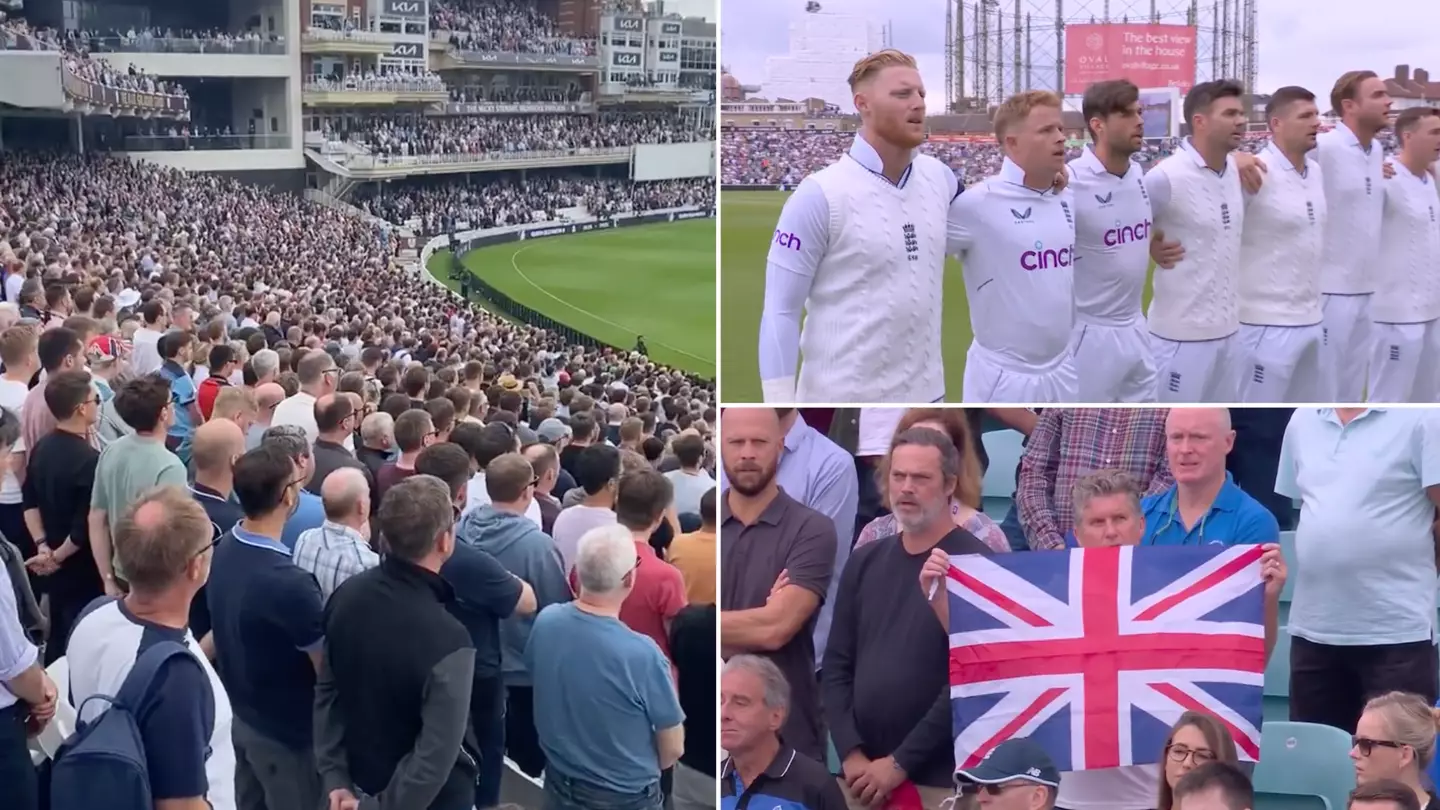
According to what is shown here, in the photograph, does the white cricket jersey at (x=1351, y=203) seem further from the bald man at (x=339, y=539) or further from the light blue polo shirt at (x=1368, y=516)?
the bald man at (x=339, y=539)

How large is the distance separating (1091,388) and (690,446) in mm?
1404

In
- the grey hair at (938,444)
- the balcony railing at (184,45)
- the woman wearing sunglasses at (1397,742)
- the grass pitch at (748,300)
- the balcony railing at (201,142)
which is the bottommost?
the woman wearing sunglasses at (1397,742)

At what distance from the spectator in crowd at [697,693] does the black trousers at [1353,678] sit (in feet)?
4.63

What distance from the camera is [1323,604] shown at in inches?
131

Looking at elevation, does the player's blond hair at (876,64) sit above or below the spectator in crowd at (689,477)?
above

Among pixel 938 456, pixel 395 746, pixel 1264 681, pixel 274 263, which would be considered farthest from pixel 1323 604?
pixel 274 263

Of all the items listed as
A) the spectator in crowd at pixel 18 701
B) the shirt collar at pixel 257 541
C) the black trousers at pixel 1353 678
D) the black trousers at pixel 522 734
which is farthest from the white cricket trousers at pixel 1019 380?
the spectator in crowd at pixel 18 701

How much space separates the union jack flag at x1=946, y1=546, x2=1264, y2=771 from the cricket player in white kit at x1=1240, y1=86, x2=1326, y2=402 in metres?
1.56

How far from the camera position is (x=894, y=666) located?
10.7ft

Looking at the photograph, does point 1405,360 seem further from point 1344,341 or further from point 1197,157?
point 1197,157

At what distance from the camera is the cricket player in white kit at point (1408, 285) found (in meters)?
4.73

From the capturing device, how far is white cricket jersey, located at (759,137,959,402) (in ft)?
12.3

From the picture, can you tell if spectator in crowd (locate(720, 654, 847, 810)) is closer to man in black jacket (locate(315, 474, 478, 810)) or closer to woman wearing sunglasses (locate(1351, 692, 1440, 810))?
man in black jacket (locate(315, 474, 478, 810))

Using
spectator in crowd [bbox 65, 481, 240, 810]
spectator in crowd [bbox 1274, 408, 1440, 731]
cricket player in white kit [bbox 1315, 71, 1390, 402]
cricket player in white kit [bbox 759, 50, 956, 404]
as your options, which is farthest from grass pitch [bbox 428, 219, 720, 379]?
spectator in crowd [bbox 65, 481, 240, 810]
